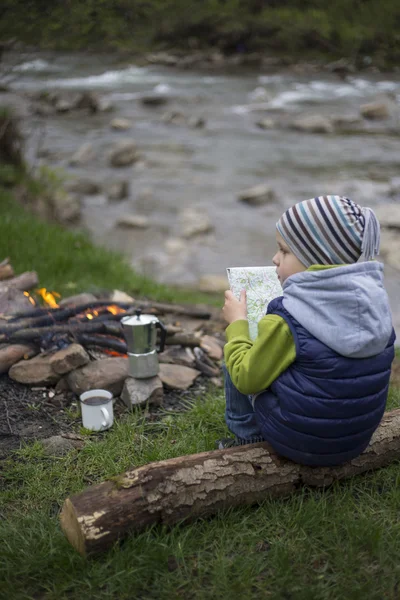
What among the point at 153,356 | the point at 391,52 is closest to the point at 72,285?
the point at 153,356

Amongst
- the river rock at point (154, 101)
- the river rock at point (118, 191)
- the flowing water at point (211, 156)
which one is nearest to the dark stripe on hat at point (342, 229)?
the flowing water at point (211, 156)

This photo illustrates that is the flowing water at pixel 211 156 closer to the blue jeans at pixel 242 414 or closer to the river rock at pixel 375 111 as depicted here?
the river rock at pixel 375 111

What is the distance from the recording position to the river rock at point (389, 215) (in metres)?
10.1

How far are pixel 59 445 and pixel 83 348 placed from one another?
780 mm

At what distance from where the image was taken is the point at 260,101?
724 inches

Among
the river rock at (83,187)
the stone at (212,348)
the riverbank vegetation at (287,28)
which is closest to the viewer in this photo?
the stone at (212,348)

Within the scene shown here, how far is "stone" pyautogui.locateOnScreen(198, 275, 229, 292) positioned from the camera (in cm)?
802

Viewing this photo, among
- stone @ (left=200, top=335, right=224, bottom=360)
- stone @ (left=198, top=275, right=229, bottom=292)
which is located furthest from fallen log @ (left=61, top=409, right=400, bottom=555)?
stone @ (left=198, top=275, right=229, bottom=292)

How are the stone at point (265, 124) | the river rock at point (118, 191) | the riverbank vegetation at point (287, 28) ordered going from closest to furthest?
1. the river rock at point (118, 191)
2. the stone at point (265, 124)
3. the riverbank vegetation at point (287, 28)

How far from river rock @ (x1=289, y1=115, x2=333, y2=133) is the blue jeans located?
13.7 metres

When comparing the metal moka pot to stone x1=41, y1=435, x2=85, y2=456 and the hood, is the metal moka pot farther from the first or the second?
A: the hood

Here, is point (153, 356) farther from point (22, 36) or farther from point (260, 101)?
point (260, 101)

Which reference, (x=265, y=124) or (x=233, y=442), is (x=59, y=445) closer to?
(x=233, y=442)

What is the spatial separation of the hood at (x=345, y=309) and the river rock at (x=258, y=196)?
8997 millimetres
